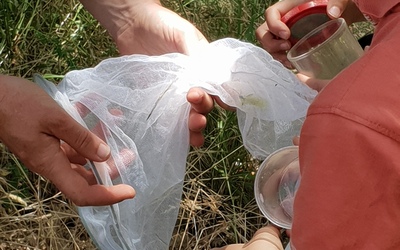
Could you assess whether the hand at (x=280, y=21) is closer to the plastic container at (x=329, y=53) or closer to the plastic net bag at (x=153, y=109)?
the plastic container at (x=329, y=53)

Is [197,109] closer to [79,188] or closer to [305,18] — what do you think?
[79,188]

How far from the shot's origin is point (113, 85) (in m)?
1.29

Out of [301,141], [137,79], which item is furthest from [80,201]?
[301,141]

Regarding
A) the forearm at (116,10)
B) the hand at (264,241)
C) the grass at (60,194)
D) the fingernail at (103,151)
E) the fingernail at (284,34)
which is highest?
the forearm at (116,10)

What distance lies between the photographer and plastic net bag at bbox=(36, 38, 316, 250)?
49.9 inches

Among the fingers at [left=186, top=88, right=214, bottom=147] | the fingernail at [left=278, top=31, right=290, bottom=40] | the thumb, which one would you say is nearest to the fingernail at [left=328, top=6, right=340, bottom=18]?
the fingernail at [left=278, top=31, right=290, bottom=40]

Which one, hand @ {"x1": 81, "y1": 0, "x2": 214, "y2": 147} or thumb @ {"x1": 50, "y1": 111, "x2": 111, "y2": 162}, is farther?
hand @ {"x1": 81, "y1": 0, "x2": 214, "y2": 147}

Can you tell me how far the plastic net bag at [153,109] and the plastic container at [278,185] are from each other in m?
0.13

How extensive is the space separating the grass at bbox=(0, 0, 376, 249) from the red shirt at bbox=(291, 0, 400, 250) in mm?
724

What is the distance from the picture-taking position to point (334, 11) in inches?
57.8

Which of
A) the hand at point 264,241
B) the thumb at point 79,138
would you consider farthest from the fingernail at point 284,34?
the thumb at point 79,138

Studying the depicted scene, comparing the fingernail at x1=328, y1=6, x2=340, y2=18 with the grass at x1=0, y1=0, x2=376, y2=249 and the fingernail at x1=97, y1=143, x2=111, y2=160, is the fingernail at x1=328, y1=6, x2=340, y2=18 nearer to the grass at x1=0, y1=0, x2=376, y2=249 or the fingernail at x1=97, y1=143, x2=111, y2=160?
the grass at x1=0, y1=0, x2=376, y2=249

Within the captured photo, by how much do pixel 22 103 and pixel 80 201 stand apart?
0.20 meters

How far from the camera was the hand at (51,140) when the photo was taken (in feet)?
3.81
